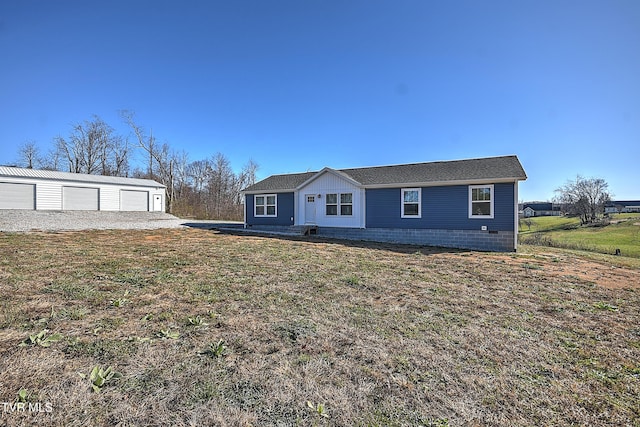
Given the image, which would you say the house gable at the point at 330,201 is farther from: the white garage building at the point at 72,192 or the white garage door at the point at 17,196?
the white garage door at the point at 17,196

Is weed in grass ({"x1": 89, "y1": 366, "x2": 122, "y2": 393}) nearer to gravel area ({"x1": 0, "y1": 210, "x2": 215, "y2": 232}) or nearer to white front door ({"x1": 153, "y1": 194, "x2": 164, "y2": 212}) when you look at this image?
gravel area ({"x1": 0, "y1": 210, "x2": 215, "y2": 232})

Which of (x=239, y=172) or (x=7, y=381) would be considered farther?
(x=239, y=172)

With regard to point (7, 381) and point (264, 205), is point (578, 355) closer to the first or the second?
point (7, 381)

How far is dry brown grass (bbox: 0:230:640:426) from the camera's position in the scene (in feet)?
7.40

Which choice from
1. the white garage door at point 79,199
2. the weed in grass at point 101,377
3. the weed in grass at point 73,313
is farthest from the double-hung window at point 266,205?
the white garage door at point 79,199

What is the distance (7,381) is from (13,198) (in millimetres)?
26701

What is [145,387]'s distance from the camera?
245 cm

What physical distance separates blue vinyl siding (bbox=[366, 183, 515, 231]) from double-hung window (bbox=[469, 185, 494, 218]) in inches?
5.9

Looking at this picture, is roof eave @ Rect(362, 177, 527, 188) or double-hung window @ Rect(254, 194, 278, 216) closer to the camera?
roof eave @ Rect(362, 177, 527, 188)

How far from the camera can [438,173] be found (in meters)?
13.7

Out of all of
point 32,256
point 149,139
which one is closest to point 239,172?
point 149,139

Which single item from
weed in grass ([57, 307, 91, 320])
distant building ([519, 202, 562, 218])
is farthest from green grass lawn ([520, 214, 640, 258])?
distant building ([519, 202, 562, 218])

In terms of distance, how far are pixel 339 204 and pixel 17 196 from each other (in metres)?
22.9

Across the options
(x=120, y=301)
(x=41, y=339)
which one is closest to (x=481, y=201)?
(x=120, y=301)
